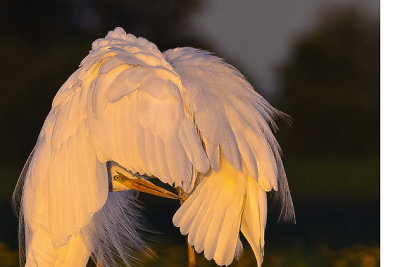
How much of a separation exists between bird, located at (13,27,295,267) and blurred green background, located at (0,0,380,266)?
120 inches

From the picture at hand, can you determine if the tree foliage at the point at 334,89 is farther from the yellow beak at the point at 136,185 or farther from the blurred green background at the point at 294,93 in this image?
the yellow beak at the point at 136,185

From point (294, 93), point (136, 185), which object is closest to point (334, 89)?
point (294, 93)

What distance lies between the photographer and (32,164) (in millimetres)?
3238

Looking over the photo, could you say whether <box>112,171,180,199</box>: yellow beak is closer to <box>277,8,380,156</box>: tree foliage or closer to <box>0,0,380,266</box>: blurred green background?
<box>0,0,380,266</box>: blurred green background

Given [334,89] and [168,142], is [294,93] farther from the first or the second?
[168,142]

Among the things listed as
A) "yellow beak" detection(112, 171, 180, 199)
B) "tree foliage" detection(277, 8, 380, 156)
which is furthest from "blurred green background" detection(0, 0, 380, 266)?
"yellow beak" detection(112, 171, 180, 199)

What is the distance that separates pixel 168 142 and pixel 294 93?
20.3ft

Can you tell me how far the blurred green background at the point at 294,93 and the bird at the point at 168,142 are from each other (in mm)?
3060

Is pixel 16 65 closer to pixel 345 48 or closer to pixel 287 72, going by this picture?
pixel 287 72

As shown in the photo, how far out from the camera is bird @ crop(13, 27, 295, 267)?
8.86 feet

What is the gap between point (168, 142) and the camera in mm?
2684

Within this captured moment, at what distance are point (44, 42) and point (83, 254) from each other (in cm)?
631

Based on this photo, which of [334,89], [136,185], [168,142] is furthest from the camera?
[334,89]
